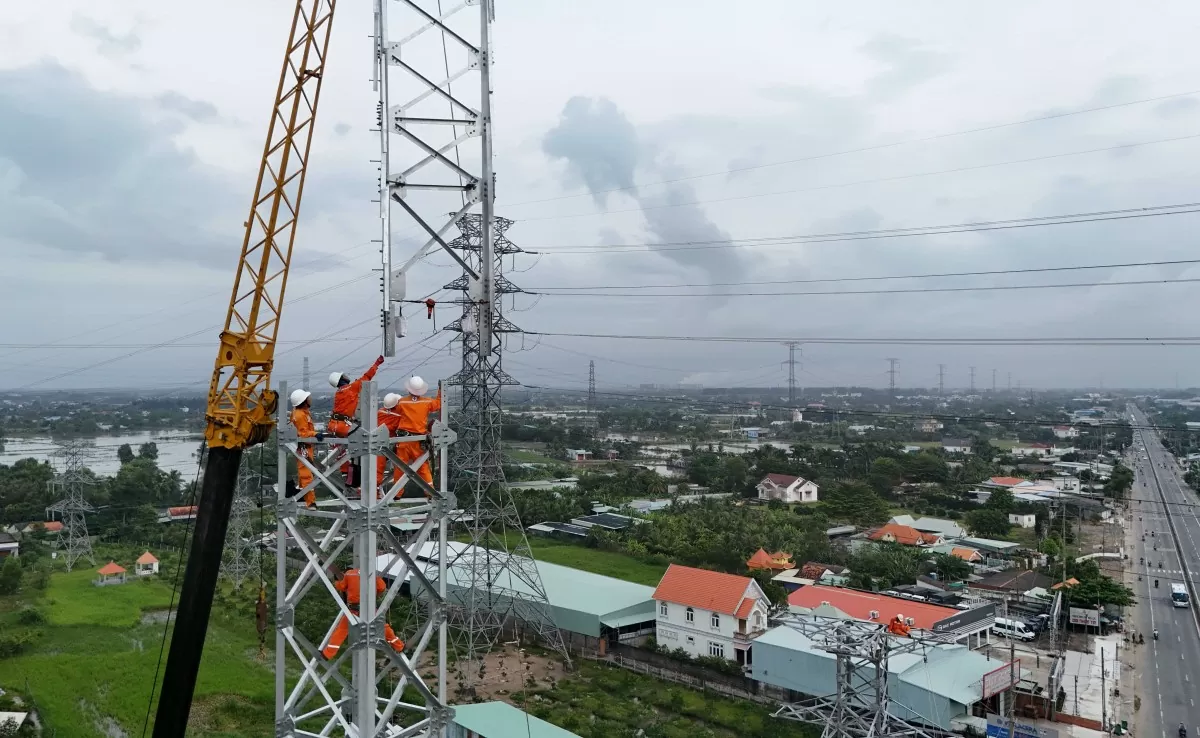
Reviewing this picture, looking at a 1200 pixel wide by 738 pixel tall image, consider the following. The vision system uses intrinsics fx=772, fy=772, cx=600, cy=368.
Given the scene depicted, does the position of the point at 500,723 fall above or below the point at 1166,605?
above

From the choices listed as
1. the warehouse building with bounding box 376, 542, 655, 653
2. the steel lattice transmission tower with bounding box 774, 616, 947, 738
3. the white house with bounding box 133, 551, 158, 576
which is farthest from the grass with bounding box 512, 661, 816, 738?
the white house with bounding box 133, 551, 158, 576

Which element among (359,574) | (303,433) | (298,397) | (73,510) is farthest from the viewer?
(73,510)

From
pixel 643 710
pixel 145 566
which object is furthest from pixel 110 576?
pixel 643 710

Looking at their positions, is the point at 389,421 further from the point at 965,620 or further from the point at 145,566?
the point at 145,566

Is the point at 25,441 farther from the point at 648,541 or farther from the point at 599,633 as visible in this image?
the point at 599,633

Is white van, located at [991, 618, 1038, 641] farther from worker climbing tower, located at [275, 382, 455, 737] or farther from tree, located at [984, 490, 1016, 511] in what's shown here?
worker climbing tower, located at [275, 382, 455, 737]

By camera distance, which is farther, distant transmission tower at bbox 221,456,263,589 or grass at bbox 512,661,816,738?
distant transmission tower at bbox 221,456,263,589

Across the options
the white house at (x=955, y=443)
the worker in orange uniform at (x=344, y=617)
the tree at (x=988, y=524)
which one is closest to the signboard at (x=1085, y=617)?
the tree at (x=988, y=524)
